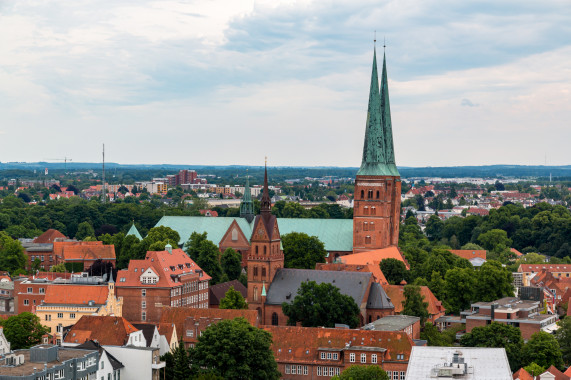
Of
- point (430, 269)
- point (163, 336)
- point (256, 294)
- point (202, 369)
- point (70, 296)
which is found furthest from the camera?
point (430, 269)

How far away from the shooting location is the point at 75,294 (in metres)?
94.8

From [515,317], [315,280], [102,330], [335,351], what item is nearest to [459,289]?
[515,317]

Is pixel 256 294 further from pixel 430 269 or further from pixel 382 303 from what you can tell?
pixel 430 269

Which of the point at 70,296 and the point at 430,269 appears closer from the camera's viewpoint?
the point at 70,296

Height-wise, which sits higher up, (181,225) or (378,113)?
(378,113)

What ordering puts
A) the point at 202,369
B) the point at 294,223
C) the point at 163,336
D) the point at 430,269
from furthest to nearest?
the point at 294,223 < the point at 430,269 < the point at 163,336 < the point at 202,369

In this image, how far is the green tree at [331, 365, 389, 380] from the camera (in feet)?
238

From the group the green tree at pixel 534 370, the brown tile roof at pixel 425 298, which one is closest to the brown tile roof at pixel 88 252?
the brown tile roof at pixel 425 298

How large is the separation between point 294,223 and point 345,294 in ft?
162

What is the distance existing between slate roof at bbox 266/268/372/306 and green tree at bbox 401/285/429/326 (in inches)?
164

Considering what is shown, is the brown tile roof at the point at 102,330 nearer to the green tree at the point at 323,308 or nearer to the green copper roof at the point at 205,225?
the green tree at the point at 323,308

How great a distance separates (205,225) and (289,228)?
1234 centimetres

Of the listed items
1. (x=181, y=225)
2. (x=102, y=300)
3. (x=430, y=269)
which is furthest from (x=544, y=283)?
(x=102, y=300)

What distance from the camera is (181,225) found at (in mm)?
148000
